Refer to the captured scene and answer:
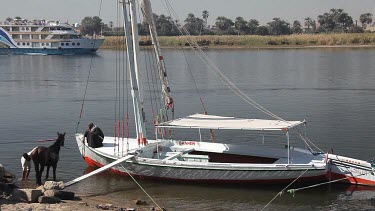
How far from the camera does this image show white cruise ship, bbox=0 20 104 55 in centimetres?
13050

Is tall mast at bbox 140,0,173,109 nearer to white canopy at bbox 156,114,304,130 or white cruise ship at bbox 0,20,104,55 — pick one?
white canopy at bbox 156,114,304,130

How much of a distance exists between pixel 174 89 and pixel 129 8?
1223 inches

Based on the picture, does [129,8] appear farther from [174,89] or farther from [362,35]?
[362,35]

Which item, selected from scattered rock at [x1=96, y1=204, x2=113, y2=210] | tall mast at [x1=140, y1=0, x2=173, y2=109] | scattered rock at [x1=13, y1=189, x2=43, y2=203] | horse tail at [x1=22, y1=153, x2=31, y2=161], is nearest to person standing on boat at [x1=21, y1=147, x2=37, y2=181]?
horse tail at [x1=22, y1=153, x2=31, y2=161]

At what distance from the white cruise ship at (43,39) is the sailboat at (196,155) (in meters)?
107

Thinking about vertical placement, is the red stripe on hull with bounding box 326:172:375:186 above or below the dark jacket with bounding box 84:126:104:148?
below

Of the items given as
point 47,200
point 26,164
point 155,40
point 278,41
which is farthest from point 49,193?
point 278,41

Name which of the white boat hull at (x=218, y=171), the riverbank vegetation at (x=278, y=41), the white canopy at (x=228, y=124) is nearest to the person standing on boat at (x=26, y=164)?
the white boat hull at (x=218, y=171)

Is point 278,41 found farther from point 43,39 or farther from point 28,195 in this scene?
point 28,195

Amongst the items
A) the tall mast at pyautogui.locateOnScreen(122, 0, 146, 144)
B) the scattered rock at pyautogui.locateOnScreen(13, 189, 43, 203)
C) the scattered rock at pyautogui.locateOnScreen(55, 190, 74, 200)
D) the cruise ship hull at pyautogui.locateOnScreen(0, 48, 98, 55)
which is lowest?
the cruise ship hull at pyautogui.locateOnScreen(0, 48, 98, 55)

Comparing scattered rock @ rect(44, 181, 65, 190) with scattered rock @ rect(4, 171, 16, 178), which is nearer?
scattered rock @ rect(44, 181, 65, 190)

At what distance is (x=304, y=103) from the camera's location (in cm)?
4522

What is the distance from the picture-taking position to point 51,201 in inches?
755

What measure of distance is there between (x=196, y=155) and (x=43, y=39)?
372ft
